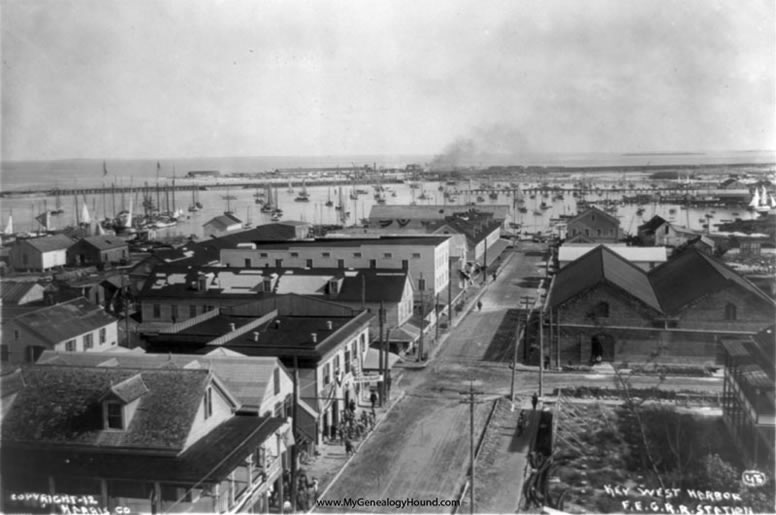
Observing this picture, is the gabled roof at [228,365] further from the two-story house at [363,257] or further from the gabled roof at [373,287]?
the two-story house at [363,257]

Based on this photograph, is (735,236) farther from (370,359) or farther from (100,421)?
(100,421)

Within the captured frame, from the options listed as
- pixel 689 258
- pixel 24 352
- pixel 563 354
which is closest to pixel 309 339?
pixel 24 352

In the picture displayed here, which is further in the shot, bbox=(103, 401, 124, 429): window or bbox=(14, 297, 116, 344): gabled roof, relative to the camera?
bbox=(14, 297, 116, 344): gabled roof

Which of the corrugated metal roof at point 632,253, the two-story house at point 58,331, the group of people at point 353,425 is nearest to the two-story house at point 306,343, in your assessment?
the group of people at point 353,425

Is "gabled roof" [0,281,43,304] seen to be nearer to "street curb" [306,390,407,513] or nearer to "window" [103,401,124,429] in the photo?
"street curb" [306,390,407,513]

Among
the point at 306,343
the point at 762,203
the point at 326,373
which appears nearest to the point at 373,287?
the point at 306,343

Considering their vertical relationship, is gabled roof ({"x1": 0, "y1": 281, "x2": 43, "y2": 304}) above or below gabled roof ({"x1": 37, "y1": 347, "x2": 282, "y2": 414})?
below

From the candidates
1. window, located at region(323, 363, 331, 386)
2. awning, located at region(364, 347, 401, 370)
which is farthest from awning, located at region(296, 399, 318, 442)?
awning, located at region(364, 347, 401, 370)
